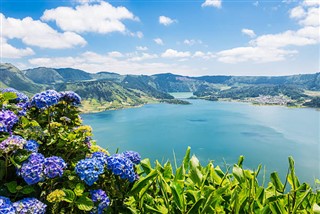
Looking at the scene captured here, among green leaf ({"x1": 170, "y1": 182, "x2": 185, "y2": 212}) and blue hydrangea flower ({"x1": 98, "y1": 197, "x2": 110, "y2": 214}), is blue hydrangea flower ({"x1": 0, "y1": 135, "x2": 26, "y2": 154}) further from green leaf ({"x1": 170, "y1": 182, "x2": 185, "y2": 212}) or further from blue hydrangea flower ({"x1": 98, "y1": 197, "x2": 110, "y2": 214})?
green leaf ({"x1": 170, "y1": 182, "x2": 185, "y2": 212})

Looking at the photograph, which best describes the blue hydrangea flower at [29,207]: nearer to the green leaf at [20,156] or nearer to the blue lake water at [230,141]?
the green leaf at [20,156]

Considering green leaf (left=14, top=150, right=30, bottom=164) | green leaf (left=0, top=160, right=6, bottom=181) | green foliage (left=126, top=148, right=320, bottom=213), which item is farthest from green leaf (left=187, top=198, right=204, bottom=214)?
green leaf (left=0, top=160, right=6, bottom=181)

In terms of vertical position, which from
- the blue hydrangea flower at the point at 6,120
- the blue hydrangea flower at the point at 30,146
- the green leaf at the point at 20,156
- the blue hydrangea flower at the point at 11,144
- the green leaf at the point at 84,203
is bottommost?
the green leaf at the point at 84,203

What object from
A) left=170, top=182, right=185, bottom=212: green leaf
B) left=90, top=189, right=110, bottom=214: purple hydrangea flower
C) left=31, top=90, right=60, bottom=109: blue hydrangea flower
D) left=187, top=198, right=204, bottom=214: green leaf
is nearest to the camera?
left=187, top=198, right=204, bottom=214: green leaf

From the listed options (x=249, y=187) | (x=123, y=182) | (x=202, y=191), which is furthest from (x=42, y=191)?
(x=249, y=187)

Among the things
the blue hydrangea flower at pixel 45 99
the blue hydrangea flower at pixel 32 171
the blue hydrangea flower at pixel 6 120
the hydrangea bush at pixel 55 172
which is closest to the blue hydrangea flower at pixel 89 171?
the hydrangea bush at pixel 55 172

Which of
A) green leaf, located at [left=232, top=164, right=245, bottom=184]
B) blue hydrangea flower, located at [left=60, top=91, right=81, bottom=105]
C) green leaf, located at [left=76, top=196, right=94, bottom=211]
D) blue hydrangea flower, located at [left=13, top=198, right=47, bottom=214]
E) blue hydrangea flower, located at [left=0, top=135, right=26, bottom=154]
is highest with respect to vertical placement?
blue hydrangea flower, located at [left=60, top=91, right=81, bottom=105]
